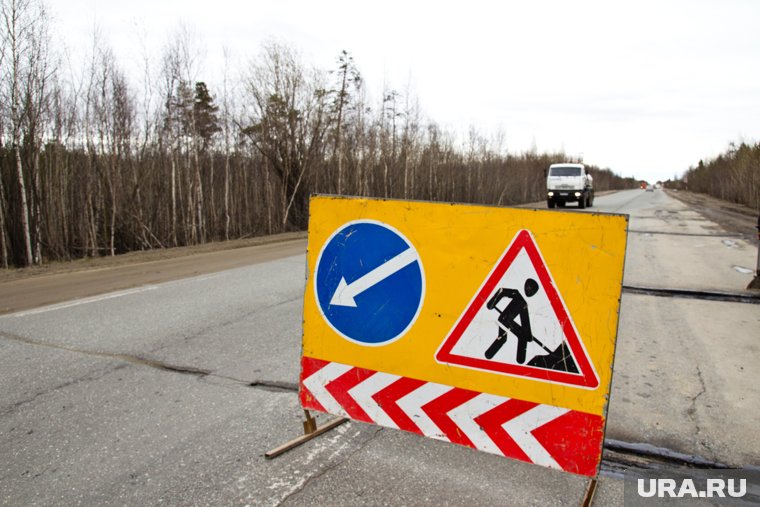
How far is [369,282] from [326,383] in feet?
2.34

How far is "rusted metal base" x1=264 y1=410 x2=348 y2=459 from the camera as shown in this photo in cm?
300

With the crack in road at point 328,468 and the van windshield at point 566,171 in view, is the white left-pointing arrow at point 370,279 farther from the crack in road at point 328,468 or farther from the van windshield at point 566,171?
the van windshield at point 566,171

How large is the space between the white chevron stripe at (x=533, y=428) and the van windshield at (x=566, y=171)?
2943 cm

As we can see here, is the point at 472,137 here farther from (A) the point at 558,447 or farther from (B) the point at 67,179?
(A) the point at 558,447

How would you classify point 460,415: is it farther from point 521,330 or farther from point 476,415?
point 521,330

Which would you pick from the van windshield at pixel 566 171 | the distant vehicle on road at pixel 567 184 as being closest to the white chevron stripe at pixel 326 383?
the distant vehicle on road at pixel 567 184

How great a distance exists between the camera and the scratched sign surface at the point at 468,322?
2.55 meters

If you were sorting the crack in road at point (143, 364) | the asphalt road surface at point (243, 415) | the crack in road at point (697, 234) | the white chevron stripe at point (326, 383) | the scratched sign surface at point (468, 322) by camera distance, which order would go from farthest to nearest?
the crack in road at point (697, 234) → the crack in road at point (143, 364) → the white chevron stripe at point (326, 383) → the asphalt road surface at point (243, 415) → the scratched sign surface at point (468, 322)

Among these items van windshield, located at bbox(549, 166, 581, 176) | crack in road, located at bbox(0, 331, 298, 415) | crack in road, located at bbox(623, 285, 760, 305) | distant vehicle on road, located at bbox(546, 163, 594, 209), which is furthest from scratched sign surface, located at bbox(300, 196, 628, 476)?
van windshield, located at bbox(549, 166, 581, 176)

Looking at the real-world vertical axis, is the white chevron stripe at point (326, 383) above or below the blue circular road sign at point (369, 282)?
below

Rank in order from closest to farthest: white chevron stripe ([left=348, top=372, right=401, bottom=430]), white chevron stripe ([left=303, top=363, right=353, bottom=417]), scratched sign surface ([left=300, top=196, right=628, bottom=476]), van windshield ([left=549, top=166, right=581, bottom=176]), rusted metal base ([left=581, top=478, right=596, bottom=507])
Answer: rusted metal base ([left=581, top=478, right=596, bottom=507]) → scratched sign surface ([left=300, top=196, right=628, bottom=476]) → white chevron stripe ([left=348, top=372, right=401, bottom=430]) → white chevron stripe ([left=303, top=363, right=353, bottom=417]) → van windshield ([left=549, top=166, right=581, bottom=176])

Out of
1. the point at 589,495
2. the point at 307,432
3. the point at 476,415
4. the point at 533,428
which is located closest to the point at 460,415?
the point at 476,415

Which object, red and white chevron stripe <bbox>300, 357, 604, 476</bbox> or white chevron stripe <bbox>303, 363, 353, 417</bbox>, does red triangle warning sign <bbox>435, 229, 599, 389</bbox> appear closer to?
red and white chevron stripe <bbox>300, 357, 604, 476</bbox>

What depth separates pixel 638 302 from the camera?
285 inches
